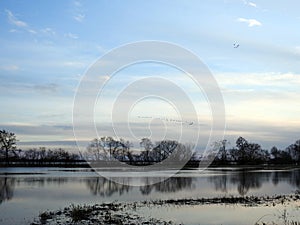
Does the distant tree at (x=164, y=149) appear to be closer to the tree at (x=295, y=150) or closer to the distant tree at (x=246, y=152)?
the distant tree at (x=246, y=152)

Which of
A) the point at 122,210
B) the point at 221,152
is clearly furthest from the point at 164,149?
the point at 122,210

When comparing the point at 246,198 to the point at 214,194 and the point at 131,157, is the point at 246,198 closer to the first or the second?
the point at 214,194

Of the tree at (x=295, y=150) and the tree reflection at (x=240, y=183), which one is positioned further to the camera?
the tree at (x=295, y=150)

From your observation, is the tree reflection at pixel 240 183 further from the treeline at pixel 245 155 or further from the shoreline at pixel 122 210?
the treeline at pixel 245 155

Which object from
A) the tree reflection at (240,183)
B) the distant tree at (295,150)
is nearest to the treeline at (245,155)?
the distant tree at (295,150)

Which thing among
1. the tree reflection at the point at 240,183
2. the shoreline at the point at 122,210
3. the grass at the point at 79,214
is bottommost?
the tree reflection at the point at 240,183

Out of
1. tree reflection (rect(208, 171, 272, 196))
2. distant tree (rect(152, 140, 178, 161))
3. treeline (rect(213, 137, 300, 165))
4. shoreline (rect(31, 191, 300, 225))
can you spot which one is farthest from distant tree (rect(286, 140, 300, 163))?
shoreline (rect(31, 191, 300, 225))

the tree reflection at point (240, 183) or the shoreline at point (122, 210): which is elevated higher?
the shoreline at point (122, 210)

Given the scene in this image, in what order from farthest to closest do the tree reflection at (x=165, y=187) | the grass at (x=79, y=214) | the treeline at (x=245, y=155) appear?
1. the treeline at (x=245, y=155)
2. the tree reflection at (x=165, y=187)
3. the grass at (x=79, y=214)

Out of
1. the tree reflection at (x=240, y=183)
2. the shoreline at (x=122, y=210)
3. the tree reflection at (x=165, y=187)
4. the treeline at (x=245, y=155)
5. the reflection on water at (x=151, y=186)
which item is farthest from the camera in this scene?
the treeline at (x=245, y=155)

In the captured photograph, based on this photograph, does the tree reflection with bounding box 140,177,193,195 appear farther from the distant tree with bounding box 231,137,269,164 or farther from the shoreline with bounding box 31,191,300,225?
the distant tree with bounding box 231,137,269,164

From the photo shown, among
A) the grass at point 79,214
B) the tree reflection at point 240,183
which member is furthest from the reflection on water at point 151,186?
the grass at point 79,214

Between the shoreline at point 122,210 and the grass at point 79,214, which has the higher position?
the grass at point 79,214

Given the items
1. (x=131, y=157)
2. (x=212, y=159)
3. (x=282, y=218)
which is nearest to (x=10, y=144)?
(x=131, y=157)
